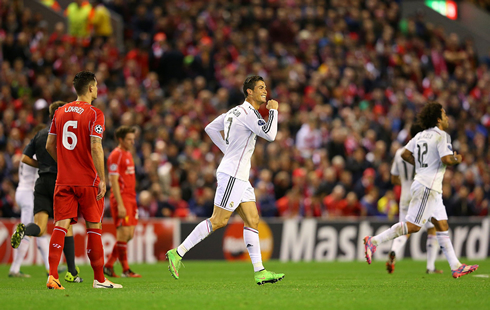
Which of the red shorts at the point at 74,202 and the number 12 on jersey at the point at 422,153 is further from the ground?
the number 12 on jersey at the point at 422,153

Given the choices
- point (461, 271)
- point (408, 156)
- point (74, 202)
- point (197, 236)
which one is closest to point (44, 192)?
point (74, 202)

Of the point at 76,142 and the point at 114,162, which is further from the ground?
the point at 114,162

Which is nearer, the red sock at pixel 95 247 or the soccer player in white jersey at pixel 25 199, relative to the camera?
the red sock at pixel 95 247

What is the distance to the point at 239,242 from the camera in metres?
16.6

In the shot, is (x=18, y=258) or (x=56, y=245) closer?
(x=56, y=245)

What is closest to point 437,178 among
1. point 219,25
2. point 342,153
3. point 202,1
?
point 342,153

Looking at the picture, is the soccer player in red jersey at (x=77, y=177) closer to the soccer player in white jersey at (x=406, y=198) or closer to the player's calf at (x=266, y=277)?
the player's calf at (x=266, y=277)

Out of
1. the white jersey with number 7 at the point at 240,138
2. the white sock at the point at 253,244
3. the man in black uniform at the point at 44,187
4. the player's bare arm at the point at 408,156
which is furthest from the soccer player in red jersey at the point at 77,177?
the player's bare arm at the point at 408,156

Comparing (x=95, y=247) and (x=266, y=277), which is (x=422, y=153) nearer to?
(x=266, y=277)

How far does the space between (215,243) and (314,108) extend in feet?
20.7

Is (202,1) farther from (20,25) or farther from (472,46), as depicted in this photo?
(472,46)

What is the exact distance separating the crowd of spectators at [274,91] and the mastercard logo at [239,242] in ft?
2.56

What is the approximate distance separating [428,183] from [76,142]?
5.25 metres

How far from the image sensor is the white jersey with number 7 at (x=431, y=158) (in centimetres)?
1003
